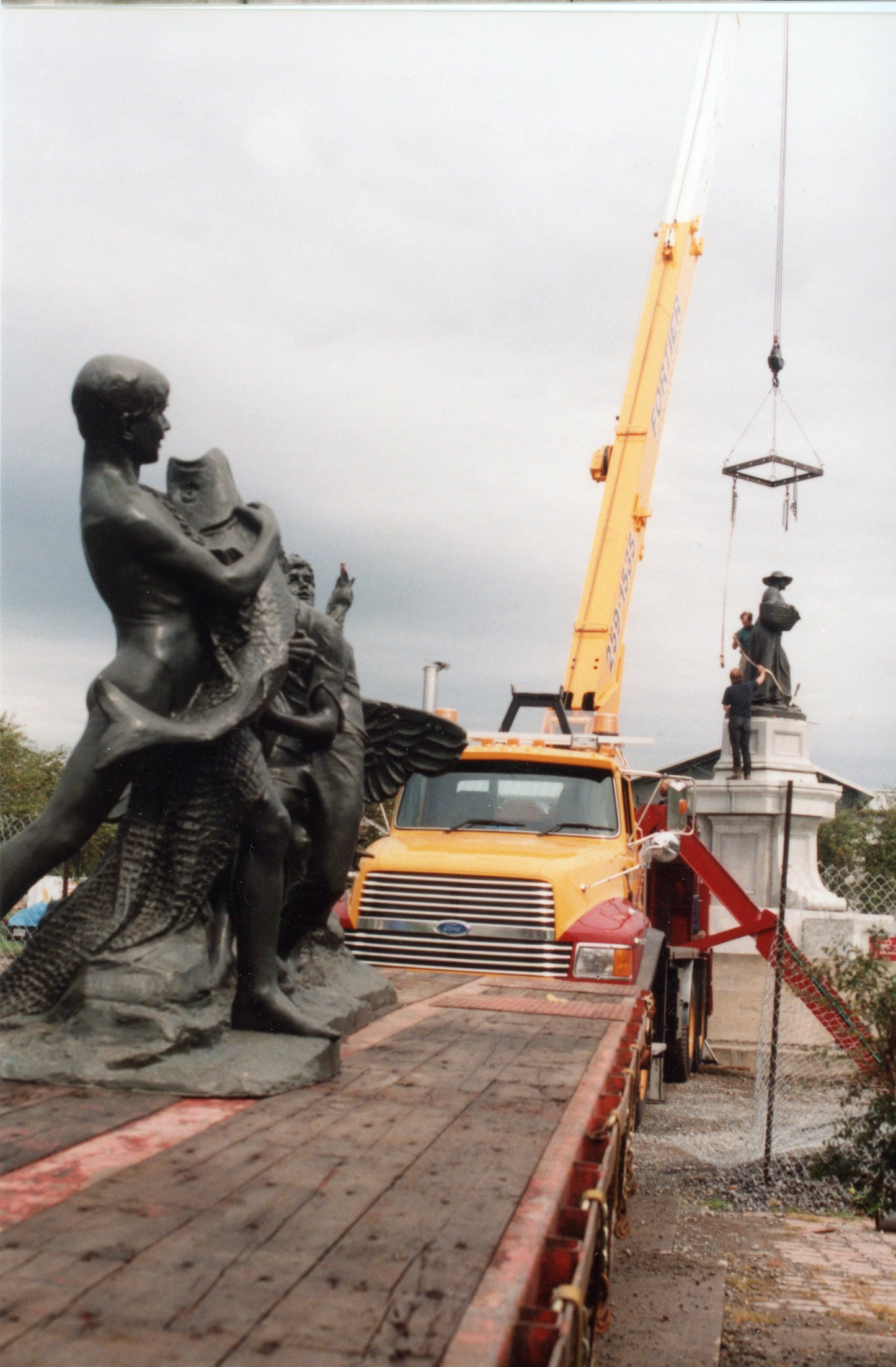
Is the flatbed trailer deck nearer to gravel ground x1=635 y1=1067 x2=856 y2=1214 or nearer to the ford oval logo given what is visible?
the ford oval logo

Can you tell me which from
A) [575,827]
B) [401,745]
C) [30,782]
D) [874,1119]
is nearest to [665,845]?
[575,827]

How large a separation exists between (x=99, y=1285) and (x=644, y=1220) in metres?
6.04

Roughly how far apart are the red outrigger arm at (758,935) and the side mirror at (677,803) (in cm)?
22

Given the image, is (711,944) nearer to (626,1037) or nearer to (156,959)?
(626,1037)

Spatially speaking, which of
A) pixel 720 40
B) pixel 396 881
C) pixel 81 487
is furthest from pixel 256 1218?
pixel 720 40

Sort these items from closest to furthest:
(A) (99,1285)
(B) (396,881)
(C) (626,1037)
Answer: (A) (99,1285) < (C) (626,1037) < (B) (396,881)

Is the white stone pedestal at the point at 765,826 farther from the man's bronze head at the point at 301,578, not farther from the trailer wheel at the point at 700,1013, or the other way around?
the man's bronze head at the point at 301,578

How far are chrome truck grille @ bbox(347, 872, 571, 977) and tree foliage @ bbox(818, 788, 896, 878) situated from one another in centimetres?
2901

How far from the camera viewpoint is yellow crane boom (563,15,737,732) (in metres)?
12.7

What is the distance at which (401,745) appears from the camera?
6.27m

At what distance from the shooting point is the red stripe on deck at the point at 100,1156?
239 centimetres

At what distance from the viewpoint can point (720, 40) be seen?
11086 mm

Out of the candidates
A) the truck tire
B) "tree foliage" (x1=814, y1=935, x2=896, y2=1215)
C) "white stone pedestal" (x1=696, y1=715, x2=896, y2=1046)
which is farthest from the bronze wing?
"white stone pedestal" (x1=696, y1=715, x2=896, y2=1046)

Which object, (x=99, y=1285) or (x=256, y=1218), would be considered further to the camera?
(x=256, y=1218)
